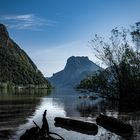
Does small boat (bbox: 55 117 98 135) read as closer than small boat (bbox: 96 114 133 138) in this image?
No

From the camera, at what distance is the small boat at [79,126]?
46.9 metres

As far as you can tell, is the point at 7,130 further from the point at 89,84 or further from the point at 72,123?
the point at 89,84

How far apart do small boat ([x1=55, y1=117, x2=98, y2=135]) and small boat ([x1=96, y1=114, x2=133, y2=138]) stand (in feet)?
8.56

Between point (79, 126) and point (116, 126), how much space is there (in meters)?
5.05

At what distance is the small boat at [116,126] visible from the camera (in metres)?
45.3

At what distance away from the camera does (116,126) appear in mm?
49125

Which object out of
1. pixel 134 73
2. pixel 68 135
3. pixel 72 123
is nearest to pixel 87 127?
pixel 72 123

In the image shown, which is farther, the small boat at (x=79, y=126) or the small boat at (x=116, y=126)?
the small boat at (x=79, y=126)

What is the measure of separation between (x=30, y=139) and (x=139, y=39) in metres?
82.6

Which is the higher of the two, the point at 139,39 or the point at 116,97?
the point at 139,39

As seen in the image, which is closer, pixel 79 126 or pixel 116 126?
pixel 116 126

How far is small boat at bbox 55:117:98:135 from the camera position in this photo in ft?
154

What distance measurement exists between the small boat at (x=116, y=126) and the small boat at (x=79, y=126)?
2.61 m

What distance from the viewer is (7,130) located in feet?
145
